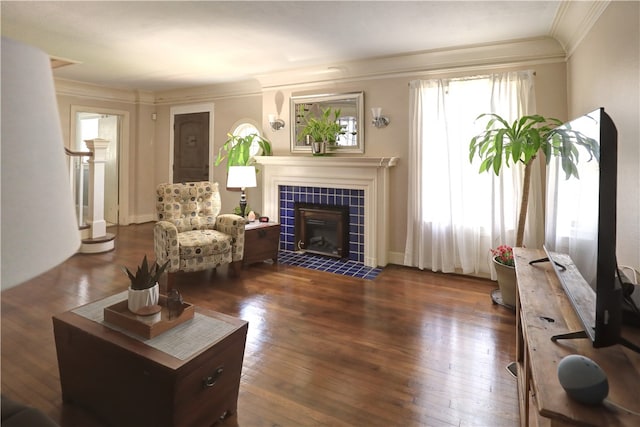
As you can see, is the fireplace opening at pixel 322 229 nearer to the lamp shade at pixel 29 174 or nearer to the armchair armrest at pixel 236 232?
the armchair armrest at pixel 236 232

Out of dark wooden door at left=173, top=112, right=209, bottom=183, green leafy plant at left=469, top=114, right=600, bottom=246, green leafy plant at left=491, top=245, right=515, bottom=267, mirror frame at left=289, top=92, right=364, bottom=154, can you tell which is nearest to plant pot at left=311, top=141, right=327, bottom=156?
mirror frame at left=289, top=92, right=364, bottom=154

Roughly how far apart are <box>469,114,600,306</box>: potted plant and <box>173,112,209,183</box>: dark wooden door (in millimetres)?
4544

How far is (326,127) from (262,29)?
1446mm

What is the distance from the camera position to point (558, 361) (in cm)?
109

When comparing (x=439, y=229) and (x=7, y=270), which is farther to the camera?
(x=439, y=229)

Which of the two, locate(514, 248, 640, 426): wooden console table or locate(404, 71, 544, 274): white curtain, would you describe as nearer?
locate(514, 248, 640, 426): wooden console table

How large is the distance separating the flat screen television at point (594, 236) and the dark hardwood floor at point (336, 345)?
0.83m

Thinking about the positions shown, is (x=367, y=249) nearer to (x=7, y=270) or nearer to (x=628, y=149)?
(x=628, y=149)

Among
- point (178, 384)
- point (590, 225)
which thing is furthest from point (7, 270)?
point (590, 225)

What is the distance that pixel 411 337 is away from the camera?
2578 millimetres

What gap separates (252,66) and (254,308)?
3.25 meters

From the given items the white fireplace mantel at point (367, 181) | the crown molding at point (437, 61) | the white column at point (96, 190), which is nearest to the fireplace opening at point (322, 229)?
the white fireplace mantel at point (367, 181)

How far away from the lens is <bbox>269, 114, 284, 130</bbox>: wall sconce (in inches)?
199

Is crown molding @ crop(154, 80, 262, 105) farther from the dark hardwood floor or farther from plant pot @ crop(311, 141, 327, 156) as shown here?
the dark hardwood floor
